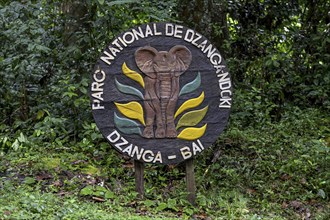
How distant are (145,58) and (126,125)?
67 cm

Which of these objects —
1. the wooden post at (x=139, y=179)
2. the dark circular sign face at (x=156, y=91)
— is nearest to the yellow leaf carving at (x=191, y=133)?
the dark circular sign face at (x=156, y=91)

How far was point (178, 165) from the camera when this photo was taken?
6703 mm

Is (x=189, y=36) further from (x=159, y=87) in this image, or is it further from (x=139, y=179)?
(x=139, y=179)

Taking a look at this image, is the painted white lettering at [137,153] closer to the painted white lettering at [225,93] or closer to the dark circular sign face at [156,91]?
the dark circular sign face at [156,91]

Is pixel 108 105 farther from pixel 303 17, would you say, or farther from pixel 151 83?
pixel 303 17

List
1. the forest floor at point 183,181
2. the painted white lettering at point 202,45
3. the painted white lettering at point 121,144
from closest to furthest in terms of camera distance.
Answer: the forest floor at point 183,181, the painted white lettering at point 121,144, the painted white lettering at point 202,45

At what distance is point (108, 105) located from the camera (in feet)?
18.4

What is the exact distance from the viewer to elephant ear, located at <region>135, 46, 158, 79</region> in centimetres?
562

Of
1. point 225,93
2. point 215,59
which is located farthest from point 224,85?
point 215,59

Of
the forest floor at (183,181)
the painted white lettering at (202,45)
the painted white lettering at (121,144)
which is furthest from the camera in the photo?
the painted white lettering at (202,45)

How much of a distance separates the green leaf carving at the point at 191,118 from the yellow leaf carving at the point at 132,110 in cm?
38

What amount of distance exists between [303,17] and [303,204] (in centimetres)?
443

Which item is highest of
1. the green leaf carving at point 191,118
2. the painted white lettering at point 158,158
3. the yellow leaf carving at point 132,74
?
the yellow leaf carving at point 132,74

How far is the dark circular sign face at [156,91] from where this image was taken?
5613mm
